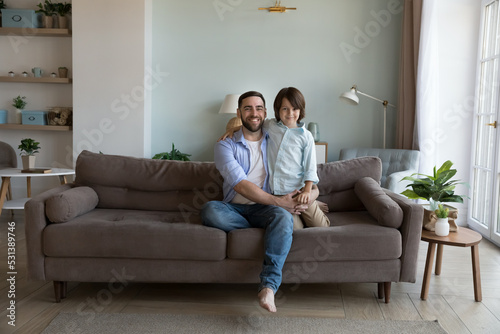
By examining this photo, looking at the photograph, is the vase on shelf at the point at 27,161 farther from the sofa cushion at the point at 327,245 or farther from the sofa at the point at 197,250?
the sofa cushion at the point at 327,245

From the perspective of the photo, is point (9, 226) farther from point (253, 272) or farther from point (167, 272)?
point (253, 272)

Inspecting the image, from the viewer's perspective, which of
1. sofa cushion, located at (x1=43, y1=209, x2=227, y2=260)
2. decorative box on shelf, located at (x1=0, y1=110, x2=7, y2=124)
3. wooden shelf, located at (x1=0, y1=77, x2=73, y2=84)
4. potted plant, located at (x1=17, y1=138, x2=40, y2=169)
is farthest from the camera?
decorative box on shelf, located at (x1=0, y1=110, x2=7, y2=124)

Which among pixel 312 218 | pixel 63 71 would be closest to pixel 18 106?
pixel 63 71

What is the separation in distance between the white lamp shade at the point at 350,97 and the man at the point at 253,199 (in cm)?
222

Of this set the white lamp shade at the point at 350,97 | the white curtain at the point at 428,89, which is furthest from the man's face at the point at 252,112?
the white curtain at the point at 428,89

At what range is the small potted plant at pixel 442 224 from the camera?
2.60 metres

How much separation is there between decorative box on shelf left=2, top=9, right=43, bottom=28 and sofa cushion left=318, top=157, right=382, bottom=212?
3.72m

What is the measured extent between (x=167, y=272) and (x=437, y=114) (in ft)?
10.6

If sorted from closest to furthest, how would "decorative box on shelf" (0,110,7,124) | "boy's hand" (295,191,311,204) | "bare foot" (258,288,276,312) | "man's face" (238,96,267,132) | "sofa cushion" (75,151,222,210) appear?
"bare foot" (258,288,276,312), "boy's hand" (295,191,311,204), "man's face" (238,96,267,132), "sofa cushion" (75,151,222,210), "decorative box on shelf" (0,110,7,124)

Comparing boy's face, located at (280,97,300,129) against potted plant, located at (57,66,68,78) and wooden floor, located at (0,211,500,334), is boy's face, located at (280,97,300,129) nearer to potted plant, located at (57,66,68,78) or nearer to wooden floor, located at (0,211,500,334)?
wooden floor, located at (0,211,500,334)

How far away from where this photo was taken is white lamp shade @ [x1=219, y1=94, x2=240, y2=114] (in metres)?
4.86

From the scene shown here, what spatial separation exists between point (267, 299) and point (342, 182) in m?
1.10

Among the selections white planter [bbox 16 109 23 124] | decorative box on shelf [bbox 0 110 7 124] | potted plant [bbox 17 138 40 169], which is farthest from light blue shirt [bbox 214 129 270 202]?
decorative box on shelf [bbox 0 110 7 124]

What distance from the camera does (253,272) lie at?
2.42 metres
